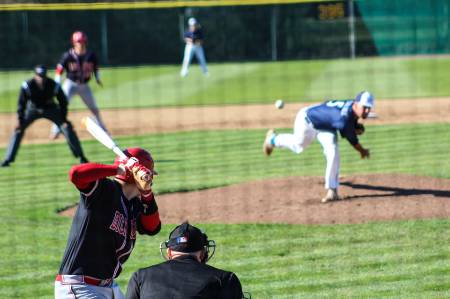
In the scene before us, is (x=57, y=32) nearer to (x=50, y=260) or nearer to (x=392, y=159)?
(x=392, y=159)

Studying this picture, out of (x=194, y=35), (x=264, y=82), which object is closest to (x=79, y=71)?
(x=264, y=82)

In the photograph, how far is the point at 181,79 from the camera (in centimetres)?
3222

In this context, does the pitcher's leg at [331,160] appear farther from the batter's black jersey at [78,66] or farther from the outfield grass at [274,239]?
the batter's black jersey at [78,66]

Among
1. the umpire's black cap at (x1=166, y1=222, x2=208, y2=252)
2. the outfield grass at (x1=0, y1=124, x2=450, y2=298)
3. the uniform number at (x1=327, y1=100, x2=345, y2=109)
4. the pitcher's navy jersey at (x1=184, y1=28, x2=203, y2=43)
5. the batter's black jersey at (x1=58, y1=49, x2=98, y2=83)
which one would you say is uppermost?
the pitcher's navy jersey at (x1=184, y1=28, x2=203, y2=43)

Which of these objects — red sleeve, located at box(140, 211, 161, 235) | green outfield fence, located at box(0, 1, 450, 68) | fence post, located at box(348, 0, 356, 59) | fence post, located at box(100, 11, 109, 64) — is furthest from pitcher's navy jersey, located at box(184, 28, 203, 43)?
red sleeve, located at box(140, 211, 161, 235)

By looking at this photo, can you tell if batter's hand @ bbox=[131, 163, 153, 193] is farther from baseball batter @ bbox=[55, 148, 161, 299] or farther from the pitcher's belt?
the pitcher's belt

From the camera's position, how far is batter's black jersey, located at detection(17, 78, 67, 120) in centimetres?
1538

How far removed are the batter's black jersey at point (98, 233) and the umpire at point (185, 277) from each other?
2.23ft

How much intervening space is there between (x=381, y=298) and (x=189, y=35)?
991 inches

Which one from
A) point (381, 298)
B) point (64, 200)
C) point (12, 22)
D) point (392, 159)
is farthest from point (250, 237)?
point (12, 22)

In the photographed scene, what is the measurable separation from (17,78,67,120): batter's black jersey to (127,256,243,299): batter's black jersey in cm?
1073

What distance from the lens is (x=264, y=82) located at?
1192 inches

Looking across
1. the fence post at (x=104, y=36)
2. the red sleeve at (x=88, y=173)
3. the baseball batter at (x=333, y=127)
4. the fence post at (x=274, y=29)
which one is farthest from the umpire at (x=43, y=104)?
the fence post at (x=274, y=29)

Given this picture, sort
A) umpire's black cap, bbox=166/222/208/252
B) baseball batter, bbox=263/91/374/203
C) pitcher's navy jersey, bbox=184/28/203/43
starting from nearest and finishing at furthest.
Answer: umpire's black cap, bbox=166/222/208/252 < baseball batter, bbox=263/91/374/203 < pitcher's navy jersey, bbox=184/28/203/43
